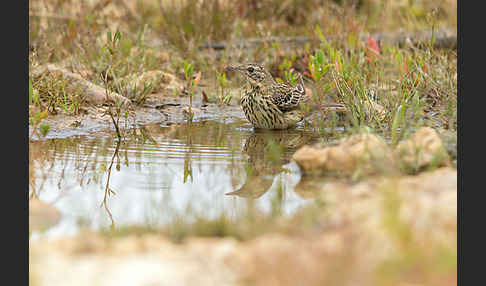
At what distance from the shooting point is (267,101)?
7.80 meters

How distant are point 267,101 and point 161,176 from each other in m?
2.52

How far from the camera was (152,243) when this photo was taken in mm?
3791

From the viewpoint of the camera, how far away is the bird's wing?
310 inches

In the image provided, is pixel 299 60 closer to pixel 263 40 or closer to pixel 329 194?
pixel 263 40

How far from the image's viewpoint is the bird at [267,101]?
7801 millimetres

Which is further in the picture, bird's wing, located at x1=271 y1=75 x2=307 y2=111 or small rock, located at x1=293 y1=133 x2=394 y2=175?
bird's wing, located at x1=271 y1=75 x2=307 y2=111

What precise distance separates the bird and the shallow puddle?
0.32 m

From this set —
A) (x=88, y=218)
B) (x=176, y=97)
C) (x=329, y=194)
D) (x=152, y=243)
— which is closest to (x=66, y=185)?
(x=88, y=218)

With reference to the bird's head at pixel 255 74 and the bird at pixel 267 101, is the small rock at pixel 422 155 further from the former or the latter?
the bird's head at pixel 255 74

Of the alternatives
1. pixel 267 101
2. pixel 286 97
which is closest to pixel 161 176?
pixel 267 101

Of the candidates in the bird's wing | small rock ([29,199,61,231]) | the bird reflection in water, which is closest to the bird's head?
the bird's wing

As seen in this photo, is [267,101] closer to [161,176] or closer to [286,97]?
[286,97]

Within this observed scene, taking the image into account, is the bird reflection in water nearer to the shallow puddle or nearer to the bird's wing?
the shallow puddle

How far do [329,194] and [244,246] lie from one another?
0.90 m
